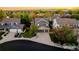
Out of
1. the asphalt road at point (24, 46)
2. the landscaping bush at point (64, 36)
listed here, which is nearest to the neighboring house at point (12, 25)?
the asphalt road at point (24, 46)

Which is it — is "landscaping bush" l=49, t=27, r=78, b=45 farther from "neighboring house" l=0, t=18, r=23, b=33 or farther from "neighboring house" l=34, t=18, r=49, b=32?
"neighboring house" l=0, t=18, r=23, b=33

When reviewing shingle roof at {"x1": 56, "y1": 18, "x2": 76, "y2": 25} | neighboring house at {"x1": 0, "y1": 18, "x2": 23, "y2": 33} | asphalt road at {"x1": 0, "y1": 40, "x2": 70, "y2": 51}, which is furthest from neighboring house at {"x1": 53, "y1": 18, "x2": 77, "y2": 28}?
neighboring house at {"x1": 0, "y1": 18, "x2": 23, "y2": 33}

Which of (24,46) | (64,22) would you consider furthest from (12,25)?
(64,22)

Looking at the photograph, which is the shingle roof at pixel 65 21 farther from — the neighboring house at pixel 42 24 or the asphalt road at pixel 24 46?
the asphalt road at pixel 24 46

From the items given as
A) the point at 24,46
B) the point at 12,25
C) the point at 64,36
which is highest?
the point at 12,25

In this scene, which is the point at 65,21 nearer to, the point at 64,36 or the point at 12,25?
the point at 64,36
